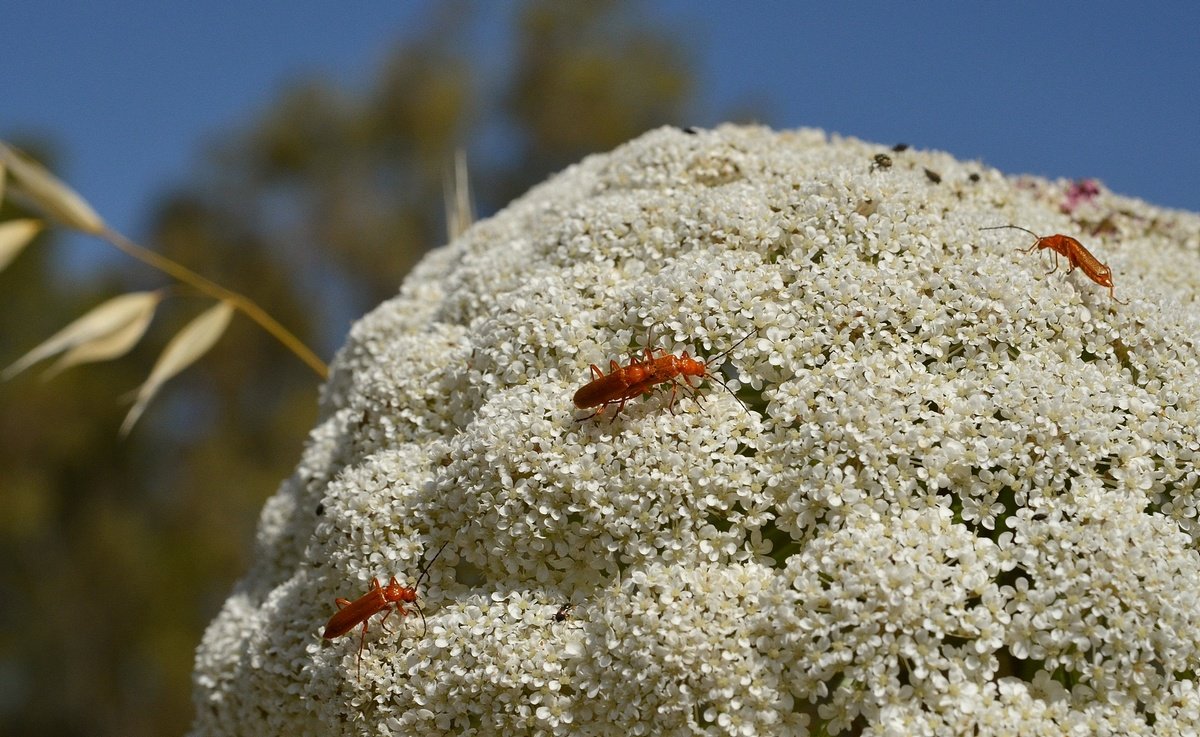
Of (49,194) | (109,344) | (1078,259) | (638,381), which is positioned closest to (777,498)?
(638,381)

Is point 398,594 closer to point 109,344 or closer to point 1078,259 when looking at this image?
point 1078,259

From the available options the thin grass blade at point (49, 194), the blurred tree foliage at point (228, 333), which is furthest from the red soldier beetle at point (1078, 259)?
the blurred tree foliage at point (228, 333)

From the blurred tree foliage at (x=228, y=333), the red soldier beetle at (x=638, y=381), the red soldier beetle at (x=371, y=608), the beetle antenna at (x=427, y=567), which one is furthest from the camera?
the blurred tree foliage at (x=228, y=333)

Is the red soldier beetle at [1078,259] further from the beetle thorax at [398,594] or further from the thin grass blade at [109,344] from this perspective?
the thin grass blade at [109,344]

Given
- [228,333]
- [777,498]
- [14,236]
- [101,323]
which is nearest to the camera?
[777,498]

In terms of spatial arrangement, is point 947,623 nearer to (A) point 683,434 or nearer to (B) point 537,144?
(A) point 683,434
